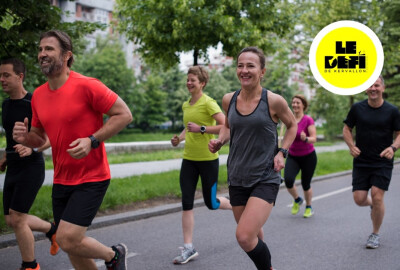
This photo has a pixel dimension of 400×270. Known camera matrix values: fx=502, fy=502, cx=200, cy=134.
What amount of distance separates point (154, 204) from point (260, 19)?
5909 millimetres

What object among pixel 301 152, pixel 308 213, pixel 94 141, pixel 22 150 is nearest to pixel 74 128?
pixel 94 141

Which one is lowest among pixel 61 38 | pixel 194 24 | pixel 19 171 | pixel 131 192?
pixel 131 192

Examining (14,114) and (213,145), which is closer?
(213,145)

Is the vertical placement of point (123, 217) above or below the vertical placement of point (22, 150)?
below

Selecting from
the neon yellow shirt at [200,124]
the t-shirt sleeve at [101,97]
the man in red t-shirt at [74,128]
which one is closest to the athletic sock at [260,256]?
the man in red t-shirt at [74,128]

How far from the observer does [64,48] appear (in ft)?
11.7

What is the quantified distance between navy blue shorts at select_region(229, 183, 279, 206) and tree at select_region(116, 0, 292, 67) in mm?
7644

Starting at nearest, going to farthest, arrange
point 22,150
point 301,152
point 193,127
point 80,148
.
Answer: point 80,148
point 22,150
point 193,127
point 301,152

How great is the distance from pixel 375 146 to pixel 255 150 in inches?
102

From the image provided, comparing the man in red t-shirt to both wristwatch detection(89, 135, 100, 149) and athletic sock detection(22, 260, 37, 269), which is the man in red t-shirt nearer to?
wristwatch detection(89, 135, 100, 149)

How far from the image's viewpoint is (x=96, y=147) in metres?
3.43

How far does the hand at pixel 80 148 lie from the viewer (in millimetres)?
3268

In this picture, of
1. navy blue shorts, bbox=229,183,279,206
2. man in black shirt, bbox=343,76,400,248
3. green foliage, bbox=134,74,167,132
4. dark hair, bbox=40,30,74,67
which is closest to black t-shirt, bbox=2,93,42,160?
dark hair, bbox=40,30,74,67

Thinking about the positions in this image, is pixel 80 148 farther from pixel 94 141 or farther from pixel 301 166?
pixel 301 166
